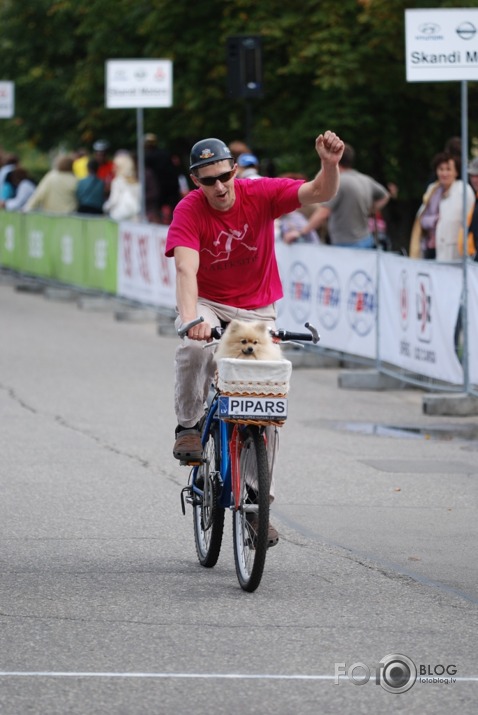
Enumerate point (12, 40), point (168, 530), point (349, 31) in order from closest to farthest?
point (168, 530)
point (349, 31)
point (12, 40)

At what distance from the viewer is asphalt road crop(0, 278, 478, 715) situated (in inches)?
235

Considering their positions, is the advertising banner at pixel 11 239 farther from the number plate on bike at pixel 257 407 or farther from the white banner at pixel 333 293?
the number plate on bike at pixel 257 407

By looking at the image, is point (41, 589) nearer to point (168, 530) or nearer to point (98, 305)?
point (168, 530)

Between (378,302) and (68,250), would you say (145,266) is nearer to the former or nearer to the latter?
(68,250)

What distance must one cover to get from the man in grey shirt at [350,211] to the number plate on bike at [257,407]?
10.0m

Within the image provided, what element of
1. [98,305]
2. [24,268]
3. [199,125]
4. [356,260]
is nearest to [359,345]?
[356,260]

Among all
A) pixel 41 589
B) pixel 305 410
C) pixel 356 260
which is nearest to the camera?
pixel 41 589

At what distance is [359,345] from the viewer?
16.0 meters

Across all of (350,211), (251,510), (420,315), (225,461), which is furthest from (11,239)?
(251,510)

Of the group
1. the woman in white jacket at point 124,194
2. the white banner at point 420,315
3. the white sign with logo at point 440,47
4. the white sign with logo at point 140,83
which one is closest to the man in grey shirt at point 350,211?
the white banner at point 420,315

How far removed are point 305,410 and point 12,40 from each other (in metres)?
29.1

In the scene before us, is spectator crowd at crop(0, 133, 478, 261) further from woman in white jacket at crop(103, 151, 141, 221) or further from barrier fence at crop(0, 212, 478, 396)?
barrier fence at crop(0, 212, 478, 396)

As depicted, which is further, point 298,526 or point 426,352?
point 426,352

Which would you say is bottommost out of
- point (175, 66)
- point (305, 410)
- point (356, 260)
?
point (305, 410)
